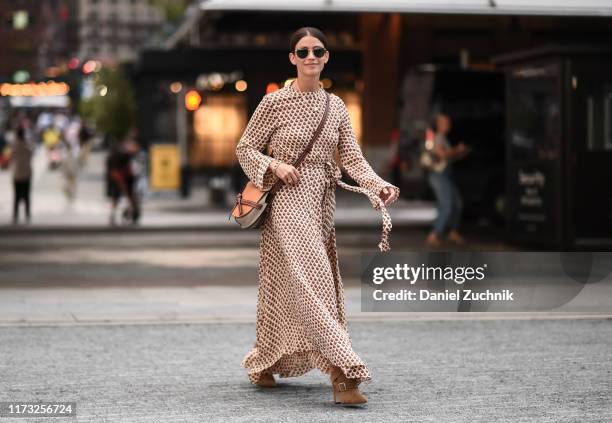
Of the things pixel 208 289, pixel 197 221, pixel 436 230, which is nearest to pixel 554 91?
pixel 436 230

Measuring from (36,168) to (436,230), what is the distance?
123 ft

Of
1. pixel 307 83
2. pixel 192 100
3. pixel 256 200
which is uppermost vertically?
pixel 307 83

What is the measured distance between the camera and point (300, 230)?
23.8 ft

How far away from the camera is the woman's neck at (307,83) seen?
724 centimetres

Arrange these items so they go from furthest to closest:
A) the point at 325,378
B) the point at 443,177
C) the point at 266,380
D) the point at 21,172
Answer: the point at 21,172
the point at 443,177
the point at 325,378
the point at 266,380

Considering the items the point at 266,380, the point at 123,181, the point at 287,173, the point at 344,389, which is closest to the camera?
the point at 344,389

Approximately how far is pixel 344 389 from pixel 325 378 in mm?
1127

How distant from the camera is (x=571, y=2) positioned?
1780 centimetres

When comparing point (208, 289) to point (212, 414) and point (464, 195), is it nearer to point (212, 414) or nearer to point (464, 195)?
point (212, 414)

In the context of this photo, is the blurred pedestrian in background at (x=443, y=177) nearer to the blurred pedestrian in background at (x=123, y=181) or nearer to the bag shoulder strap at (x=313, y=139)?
the blurred pedestrian in background at (x=123, y=181)

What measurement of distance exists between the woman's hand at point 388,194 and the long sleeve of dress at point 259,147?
1.94ft

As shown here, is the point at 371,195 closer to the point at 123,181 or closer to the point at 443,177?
the point at 443,177

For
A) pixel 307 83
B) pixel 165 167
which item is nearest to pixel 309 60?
pixel 307 83

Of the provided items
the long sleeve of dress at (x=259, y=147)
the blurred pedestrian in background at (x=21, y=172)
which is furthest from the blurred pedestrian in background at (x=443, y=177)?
the long sleeve of dress at (x=259, y=147)
